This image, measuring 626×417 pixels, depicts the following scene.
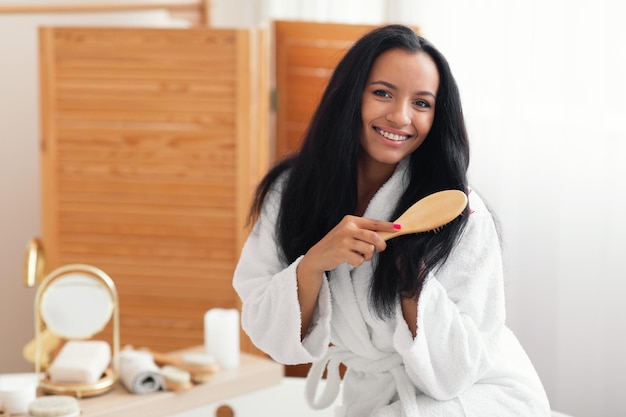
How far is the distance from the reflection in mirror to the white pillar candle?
29 cm

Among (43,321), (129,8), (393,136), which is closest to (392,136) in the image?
(393,136)

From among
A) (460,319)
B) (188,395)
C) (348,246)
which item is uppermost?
(348,246)

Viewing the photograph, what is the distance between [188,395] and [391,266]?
2.35 feet

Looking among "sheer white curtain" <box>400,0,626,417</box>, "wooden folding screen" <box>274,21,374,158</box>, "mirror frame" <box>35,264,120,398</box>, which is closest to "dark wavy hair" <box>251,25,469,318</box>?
"mirror frame" <box>35,264,120,398</box>

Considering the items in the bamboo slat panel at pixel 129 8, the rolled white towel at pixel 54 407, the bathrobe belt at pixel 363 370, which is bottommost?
the rolled white towel at pixel 54 407

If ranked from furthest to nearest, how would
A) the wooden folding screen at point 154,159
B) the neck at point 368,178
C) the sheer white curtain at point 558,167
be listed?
the wooden folding screen at point 154,159 → the sheer white curtain at point 558,167 → the neck at point 368,178

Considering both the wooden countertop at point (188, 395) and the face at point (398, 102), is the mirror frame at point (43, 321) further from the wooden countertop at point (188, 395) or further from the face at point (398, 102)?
the face at point (398, 102)

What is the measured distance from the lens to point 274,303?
1.36m

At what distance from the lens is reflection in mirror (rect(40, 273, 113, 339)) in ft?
5.83

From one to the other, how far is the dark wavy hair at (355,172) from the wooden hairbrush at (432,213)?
0.07 metres

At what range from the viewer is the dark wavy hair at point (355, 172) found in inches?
51.6

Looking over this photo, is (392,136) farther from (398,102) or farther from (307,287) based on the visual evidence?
(307,287)

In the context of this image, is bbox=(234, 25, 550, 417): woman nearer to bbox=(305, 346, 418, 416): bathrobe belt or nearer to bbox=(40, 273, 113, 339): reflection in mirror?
bbox=(305, 346, 418, 416): bathrobe belt

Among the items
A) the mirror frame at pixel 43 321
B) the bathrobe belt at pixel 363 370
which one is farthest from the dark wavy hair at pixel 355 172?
the mirror frame at pixel 43 321
